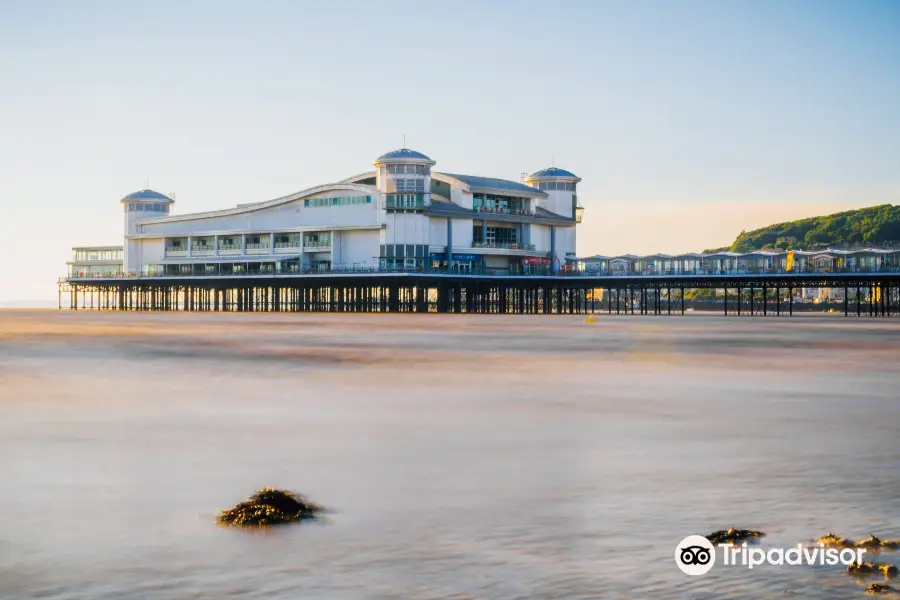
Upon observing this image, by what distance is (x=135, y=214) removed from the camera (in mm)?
128250

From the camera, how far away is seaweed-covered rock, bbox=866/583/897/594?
7.60m

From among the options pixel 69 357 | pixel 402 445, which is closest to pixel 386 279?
pixel 69 357

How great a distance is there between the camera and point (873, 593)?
7570 mm

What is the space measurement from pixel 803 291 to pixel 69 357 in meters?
181

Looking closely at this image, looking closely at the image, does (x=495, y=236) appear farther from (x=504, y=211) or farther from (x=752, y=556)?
(x=752, y=556)

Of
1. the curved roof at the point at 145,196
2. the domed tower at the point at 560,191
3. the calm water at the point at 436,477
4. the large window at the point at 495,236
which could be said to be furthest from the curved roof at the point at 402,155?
the calm water at the point at 436,477

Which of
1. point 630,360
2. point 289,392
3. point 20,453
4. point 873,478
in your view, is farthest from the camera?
point 630,360

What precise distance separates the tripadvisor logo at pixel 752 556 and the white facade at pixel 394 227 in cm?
9380

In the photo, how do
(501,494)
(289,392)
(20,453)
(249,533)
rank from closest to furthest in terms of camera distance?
(249,533)
(501,494)
(20,453)
(289,392)

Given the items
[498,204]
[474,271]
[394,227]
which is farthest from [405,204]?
[498,204]

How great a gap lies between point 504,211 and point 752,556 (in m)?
102

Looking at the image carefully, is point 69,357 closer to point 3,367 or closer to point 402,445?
point 3,367

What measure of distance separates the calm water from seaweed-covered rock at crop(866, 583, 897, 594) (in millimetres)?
86

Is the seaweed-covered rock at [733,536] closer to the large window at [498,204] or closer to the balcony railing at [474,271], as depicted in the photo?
the balcony railing at [474,271]
